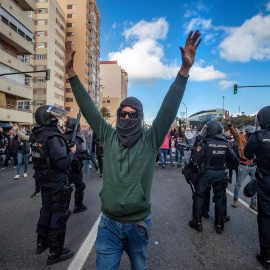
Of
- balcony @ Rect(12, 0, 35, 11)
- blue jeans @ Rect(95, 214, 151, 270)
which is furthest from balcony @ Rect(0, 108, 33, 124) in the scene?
blue jeans @ Rect(95, 214, 151, 270)

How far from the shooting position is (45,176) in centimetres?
308

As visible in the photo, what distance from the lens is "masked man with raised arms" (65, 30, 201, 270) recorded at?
1.67 meters

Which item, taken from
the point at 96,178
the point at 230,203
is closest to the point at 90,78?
the point at 96,178

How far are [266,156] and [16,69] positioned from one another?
31.7m

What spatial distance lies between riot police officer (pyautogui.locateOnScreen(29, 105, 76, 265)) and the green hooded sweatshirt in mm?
1514

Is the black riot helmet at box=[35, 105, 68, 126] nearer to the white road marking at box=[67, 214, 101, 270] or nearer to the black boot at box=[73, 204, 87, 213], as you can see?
the white road marking at box=[67, 214, 101, 270]

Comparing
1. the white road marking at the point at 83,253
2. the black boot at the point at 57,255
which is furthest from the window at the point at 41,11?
the black boot at the point at 57,255

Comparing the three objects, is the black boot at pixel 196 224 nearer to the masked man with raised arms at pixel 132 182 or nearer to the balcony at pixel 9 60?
the masked man with raised arms at pixel 132 182

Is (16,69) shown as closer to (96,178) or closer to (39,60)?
(39,60)

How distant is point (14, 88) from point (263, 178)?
30.6m


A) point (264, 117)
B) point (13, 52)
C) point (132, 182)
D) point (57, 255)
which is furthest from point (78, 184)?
point (13, 52)

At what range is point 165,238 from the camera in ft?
11.7

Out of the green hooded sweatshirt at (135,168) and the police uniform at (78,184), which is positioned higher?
the green hooded sweatshirt at (135,168)

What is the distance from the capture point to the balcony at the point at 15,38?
24966 mm
